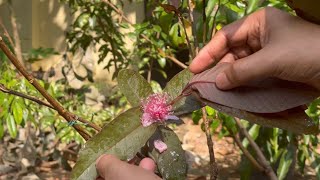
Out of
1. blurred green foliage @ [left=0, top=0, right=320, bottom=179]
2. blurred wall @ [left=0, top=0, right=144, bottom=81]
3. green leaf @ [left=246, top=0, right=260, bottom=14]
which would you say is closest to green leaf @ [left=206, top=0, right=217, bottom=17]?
blurred green foliage @ [left=0, top=0, right=320, bottom=179]

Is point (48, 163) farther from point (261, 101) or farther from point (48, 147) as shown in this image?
point (261, 101)

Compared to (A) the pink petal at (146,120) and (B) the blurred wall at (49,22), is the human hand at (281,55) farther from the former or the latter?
(B) the blurred wall at (49,22)

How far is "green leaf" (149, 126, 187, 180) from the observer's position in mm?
1033

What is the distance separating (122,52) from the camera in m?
3.95

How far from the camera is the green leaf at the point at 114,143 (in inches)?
39.7

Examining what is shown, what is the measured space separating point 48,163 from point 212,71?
→ 3.70 meters

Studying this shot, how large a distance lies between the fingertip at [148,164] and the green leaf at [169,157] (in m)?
0.04

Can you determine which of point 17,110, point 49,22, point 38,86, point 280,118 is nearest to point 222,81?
point 280,118

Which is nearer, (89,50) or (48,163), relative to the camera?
(48,163)

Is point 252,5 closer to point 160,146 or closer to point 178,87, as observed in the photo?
point 178,87

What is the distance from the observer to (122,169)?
2.98ft

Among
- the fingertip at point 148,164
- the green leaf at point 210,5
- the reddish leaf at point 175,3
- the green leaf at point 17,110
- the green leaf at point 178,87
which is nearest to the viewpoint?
the fingertip at point 148,164

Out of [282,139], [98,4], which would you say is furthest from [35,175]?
[282,139]

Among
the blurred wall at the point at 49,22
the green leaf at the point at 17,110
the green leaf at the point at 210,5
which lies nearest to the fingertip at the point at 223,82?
the green leaf at the point at 210,5
